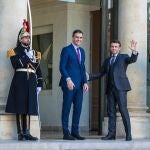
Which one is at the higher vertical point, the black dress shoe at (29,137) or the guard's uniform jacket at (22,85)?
the guard's uniform jacket at (22,85)

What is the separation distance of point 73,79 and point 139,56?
1854 millimetres

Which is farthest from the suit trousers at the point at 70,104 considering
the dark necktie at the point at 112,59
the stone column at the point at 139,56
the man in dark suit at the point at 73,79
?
the stone column at the point at 139,56

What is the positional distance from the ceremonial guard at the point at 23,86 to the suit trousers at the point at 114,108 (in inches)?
54.8

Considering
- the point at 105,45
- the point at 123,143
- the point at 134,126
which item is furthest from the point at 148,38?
the point at 123,143

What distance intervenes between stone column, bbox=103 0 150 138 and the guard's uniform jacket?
2.18 metres

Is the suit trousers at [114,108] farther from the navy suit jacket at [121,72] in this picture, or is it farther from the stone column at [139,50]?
the stone column at [139,50]

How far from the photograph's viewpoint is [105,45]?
42.0ft

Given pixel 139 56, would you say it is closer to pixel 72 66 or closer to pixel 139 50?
pixel 139 50

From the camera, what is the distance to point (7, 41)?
1061 centimetres

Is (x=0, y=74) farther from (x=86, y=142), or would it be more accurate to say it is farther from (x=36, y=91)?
(x=86, y=142)

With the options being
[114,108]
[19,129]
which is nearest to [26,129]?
[19,129]

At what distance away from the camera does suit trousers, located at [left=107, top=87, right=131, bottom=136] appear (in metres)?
10.8

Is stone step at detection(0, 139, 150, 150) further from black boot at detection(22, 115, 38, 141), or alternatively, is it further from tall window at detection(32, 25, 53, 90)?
tall window at detection(32, 25, 53, 90)

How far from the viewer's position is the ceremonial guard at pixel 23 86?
10211 millimetres
